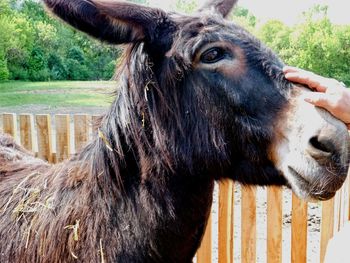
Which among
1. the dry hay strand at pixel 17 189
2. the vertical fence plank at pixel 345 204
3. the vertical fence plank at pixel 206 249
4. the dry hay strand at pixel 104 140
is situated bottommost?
the vertical fence plank at pixel 206 249

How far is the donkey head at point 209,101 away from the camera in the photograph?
1694 millimetres

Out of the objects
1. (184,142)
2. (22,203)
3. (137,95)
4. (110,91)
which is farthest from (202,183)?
(22,203)

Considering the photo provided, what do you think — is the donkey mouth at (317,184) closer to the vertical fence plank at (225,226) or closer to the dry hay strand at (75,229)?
the dry hay strand at (75,229)

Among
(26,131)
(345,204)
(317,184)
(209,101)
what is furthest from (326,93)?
(26,131)

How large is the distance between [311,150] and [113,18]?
96 cm

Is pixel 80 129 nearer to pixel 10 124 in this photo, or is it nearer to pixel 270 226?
pixel 10 124

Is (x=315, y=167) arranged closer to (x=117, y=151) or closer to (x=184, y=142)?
(x=184, y=142)

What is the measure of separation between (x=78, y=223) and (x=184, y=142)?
0.62 metres

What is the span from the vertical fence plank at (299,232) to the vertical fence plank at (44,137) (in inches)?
134

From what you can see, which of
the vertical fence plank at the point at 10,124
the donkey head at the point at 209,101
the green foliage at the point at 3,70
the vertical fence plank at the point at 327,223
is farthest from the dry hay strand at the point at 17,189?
the green foliage at the point at 3,70

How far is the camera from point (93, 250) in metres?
1.95

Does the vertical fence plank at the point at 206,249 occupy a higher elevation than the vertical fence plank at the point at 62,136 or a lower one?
lower

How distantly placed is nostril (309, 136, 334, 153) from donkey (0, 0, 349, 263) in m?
0.05

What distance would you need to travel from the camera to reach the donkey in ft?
5.73
